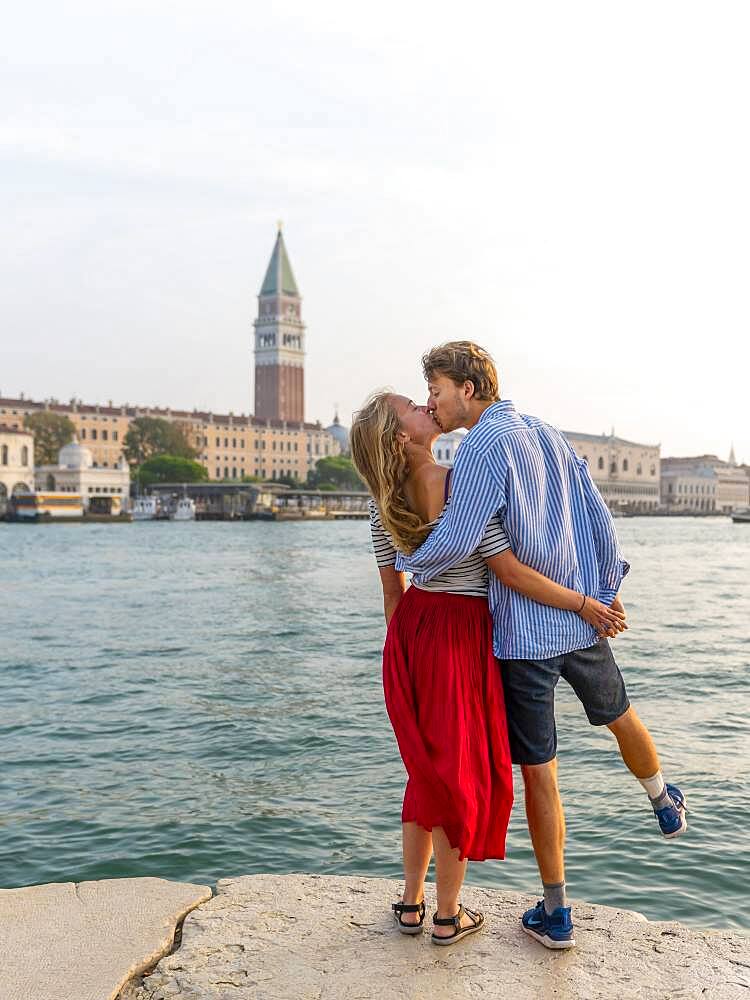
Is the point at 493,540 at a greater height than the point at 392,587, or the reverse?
the point at 493,540

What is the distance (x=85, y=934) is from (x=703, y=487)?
140 metres

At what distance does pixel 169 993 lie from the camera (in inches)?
99.0

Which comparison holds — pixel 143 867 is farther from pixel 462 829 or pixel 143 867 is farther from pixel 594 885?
pixel 462 829

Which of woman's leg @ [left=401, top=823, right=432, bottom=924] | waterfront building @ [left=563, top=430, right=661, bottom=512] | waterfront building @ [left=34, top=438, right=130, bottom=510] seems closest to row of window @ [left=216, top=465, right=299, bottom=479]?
waterfront building @ [left=34, top=438, right=130, bottom=510]

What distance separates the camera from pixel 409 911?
2.82 m

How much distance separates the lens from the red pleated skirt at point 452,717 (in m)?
2.68

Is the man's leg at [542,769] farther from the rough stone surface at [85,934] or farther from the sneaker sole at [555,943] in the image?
the rough stone surface at [85,934]

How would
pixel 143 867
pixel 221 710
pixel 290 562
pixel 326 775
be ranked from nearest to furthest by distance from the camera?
1. pixel 143 867
2. pixel 326 775
3. pixel 221 710
4. pixel 290 562

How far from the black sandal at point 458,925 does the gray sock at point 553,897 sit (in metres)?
0.19

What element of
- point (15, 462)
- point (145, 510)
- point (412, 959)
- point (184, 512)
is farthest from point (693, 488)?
point (412, 959)

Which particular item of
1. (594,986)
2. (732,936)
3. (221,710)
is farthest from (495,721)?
(221,710)

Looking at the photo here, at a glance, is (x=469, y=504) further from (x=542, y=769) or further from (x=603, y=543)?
(x=542, y=769)

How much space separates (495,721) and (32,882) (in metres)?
2.70

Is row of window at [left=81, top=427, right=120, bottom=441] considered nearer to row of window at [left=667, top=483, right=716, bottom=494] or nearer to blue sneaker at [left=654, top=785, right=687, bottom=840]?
row of window at [left=667, top=483, right=716, bottom=494]
